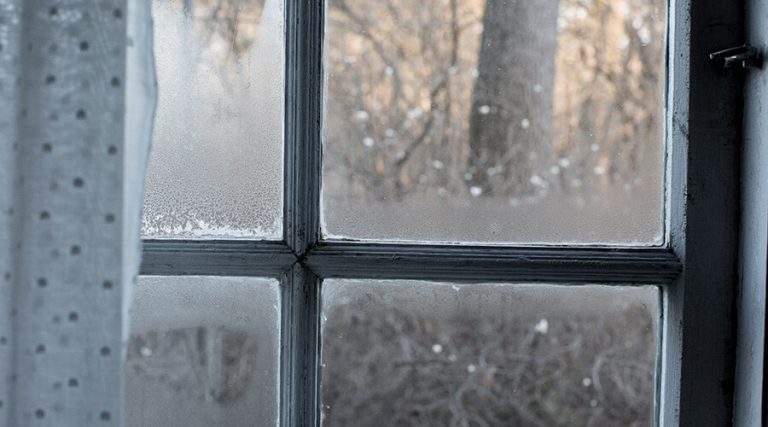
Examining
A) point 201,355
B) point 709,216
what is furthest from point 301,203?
point 709,216

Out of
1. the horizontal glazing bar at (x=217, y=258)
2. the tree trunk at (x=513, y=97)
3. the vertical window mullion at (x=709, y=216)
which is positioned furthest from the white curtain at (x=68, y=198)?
the vertical window mullion at (x=709, y=216)

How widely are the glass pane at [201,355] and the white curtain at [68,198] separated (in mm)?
289

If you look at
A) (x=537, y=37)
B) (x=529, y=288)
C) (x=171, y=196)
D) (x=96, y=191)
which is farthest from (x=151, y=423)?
(x=537, y=37)

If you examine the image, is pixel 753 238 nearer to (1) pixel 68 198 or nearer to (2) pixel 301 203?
(2) pixel 301 203

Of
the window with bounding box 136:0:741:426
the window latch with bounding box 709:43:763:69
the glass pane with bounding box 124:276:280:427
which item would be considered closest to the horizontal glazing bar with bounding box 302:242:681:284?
the window with bounding box 136:0:741:426

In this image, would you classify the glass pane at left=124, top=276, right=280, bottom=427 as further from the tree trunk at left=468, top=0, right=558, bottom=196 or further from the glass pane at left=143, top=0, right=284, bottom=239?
the tree trunk at left=468, top=0, right=558, bottom=196

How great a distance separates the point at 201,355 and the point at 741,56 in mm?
779

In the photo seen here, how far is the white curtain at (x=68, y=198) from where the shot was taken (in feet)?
2.51

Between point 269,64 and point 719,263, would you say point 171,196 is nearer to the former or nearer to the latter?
point 269,64

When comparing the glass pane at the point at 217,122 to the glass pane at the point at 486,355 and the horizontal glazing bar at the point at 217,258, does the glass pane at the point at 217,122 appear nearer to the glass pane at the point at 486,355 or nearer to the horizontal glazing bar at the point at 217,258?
the horizontal glazing bar at the point at 217,258

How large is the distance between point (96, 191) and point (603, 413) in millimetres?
694

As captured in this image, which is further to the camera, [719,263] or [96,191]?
[719,263]

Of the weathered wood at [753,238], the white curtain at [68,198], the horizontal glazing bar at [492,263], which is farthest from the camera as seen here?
the horizontal glazing bar at [492,263]

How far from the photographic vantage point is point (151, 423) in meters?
1.08
